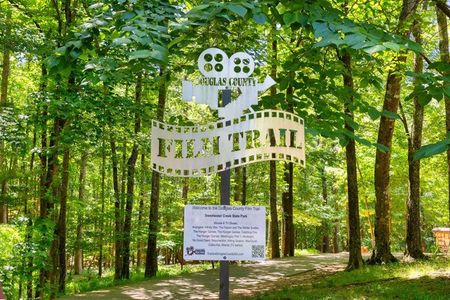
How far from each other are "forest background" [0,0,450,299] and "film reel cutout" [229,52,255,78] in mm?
323

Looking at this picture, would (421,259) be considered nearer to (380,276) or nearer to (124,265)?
(380,276)

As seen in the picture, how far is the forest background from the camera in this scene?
306 cm

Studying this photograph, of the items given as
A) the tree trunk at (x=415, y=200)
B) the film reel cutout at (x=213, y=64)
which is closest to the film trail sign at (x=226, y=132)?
the film reel cutout at (x=213, y=64)

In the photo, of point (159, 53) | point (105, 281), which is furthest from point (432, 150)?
point (105, 281)

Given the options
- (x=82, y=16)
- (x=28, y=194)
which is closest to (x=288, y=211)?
(x=28, y=194)

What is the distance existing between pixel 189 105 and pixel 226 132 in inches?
624

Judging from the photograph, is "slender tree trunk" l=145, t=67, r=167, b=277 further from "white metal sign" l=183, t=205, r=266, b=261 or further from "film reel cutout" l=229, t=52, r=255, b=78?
"white metal sign" l=183, t=205, r=266, b=261

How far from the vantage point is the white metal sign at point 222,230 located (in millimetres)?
3467

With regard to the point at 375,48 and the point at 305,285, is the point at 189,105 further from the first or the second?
the point at 375,48

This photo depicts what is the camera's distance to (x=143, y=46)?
9.02 feet

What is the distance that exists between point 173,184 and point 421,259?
12.2m

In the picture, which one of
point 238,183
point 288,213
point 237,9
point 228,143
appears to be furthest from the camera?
point 238,183

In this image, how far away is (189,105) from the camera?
62.9 ft

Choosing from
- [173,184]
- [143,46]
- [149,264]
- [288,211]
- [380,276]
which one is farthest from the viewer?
[173,184]
